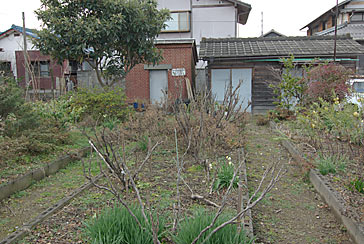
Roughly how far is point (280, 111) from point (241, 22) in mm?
16169

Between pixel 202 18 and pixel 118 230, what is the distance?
21.5 m

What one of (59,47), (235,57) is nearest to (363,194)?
(59,47)

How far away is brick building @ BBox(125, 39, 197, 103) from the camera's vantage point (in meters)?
17.1

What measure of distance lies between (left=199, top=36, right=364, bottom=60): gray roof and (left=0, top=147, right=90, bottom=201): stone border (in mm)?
10261

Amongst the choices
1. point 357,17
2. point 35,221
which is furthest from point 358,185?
point 357,17

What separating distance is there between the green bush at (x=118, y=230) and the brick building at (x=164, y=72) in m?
14.4

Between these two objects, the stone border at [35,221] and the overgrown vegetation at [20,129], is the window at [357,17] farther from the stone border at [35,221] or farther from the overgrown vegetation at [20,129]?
the stone border at [35,221]

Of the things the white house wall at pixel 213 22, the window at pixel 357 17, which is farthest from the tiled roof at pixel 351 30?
the white house wall at pixel 213 22

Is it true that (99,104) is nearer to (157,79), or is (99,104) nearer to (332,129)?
(332,129)

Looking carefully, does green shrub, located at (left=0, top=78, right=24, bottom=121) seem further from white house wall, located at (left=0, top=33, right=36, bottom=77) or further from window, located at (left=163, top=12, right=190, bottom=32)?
white house wall, located at (left=0, top=33, right=36, bottom=77)

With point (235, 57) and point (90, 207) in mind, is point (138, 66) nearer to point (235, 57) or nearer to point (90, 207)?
point (235, 57)

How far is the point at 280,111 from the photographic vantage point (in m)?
11.8

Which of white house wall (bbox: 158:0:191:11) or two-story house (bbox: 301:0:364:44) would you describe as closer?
white house wall (bbox: 158:0:191:11)

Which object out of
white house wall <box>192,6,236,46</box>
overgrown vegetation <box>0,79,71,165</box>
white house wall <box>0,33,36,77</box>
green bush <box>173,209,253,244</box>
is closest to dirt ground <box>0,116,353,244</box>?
green bush <box>173,209,253,244</box>
